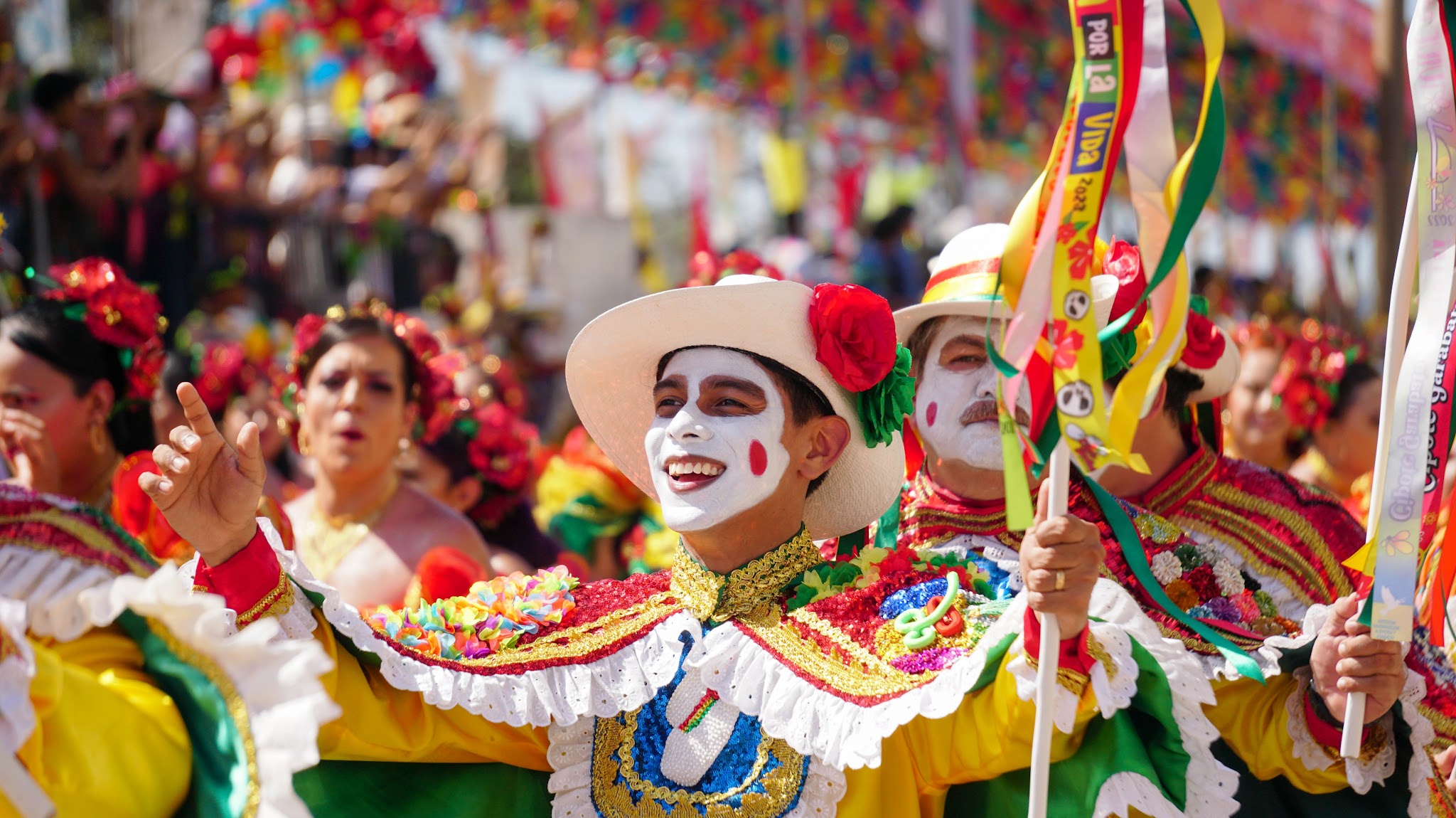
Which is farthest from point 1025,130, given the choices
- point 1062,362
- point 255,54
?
point 1062,362

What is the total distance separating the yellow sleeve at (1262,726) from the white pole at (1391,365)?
0.75 ft

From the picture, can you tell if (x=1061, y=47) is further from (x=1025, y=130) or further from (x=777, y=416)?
(x=777, y=416)

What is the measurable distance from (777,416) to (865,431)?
0.22m

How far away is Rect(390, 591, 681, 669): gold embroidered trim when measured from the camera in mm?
2965

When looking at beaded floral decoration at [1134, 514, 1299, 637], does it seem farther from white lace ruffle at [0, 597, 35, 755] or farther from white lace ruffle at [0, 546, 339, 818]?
white lace ruffle at [0, 597, 35, 755]

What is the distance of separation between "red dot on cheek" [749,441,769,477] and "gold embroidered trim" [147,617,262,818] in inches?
45.4

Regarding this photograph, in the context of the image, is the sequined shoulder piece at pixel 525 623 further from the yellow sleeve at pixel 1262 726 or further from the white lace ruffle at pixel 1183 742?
the yellow sleeve at pixel 1262 726

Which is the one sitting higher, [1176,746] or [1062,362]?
[1062,362]

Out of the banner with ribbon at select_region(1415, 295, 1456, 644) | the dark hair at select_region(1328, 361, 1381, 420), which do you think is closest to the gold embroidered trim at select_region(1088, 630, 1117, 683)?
the banner with ribbon at select_region(1415, 295, 1456, 644)

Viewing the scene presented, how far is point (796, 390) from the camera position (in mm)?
3164

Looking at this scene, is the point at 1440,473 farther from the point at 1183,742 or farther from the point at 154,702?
the point at 154,702

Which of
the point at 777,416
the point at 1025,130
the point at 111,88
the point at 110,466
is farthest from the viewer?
the point at 1025,130

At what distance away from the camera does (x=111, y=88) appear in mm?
7609

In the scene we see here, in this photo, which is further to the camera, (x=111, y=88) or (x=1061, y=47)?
(x=1061, y=47)
